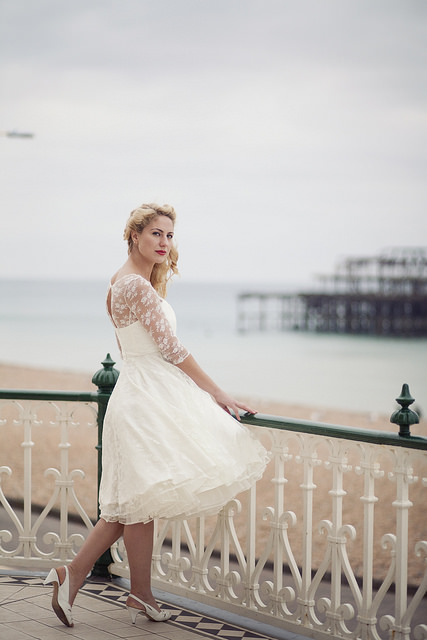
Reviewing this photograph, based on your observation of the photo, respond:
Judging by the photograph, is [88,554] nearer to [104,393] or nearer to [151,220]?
[104,393]

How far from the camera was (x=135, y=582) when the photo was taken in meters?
3.53

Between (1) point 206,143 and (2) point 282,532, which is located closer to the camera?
(2) point 282,532

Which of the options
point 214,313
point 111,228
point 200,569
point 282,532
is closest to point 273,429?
point 282,532

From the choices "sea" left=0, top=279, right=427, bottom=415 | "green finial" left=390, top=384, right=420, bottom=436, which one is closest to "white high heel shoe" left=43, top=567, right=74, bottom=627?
"green finial" left=390, top=384, right=420, bottom=436

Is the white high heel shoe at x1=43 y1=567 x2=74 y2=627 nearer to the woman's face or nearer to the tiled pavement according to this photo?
the tiled pavement

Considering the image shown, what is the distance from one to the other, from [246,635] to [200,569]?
1.44ft

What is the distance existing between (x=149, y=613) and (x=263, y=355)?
52157 mm

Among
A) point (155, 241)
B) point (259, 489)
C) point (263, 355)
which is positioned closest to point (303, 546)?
point (155, 241)

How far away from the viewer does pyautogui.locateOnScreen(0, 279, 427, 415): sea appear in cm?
3878

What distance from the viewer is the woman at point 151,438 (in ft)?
10.9

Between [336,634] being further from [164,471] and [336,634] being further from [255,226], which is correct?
[255,226]

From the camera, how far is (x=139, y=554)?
3508 millimetres

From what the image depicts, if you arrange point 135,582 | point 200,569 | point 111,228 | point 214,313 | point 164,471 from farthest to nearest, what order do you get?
point 214,313 → point 111,228 → point 200,569 → point 135,582 → point 164,471

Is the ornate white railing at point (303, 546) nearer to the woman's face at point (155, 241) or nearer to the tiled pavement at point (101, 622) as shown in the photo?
the tiled pavement at point (101, 622)
